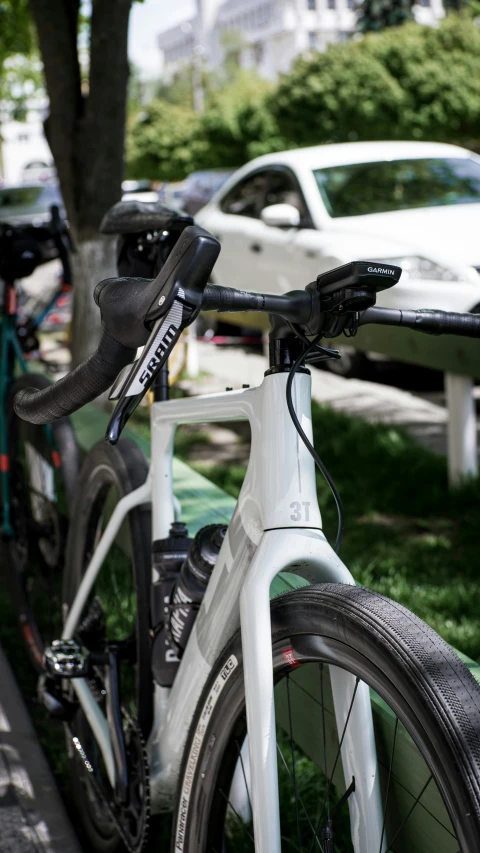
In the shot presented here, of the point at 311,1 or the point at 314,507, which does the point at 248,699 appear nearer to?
the point at 314,507

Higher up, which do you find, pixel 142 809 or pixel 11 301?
pixel 11 301

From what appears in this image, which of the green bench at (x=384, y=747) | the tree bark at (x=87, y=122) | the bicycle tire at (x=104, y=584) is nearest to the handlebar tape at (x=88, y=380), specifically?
the green bench at (x=384, y=747)

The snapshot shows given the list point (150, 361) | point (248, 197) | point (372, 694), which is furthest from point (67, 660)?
point (248, 197)

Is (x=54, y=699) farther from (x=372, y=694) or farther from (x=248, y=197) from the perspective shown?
(x=248, y=197)

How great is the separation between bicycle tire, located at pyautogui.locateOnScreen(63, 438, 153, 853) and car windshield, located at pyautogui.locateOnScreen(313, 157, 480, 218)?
456 centimetres

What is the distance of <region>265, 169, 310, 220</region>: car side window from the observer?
749 cm

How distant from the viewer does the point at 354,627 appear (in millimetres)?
1396

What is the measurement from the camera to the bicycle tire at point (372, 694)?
1.22m

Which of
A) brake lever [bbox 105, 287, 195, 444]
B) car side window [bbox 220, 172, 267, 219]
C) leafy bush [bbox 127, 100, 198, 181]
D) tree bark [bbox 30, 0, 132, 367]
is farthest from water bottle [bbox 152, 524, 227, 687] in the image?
leafy bush [bbox 127, 100, 198, 181]

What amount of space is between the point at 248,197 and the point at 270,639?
7.37 m

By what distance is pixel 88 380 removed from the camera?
1.53 m

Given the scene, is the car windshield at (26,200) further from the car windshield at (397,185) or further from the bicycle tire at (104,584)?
the bicycle tire at (104,584)

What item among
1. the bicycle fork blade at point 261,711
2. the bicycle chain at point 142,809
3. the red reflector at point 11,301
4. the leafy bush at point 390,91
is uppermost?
the leafy bush at point 390,91

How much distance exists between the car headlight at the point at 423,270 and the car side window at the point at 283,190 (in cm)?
170
